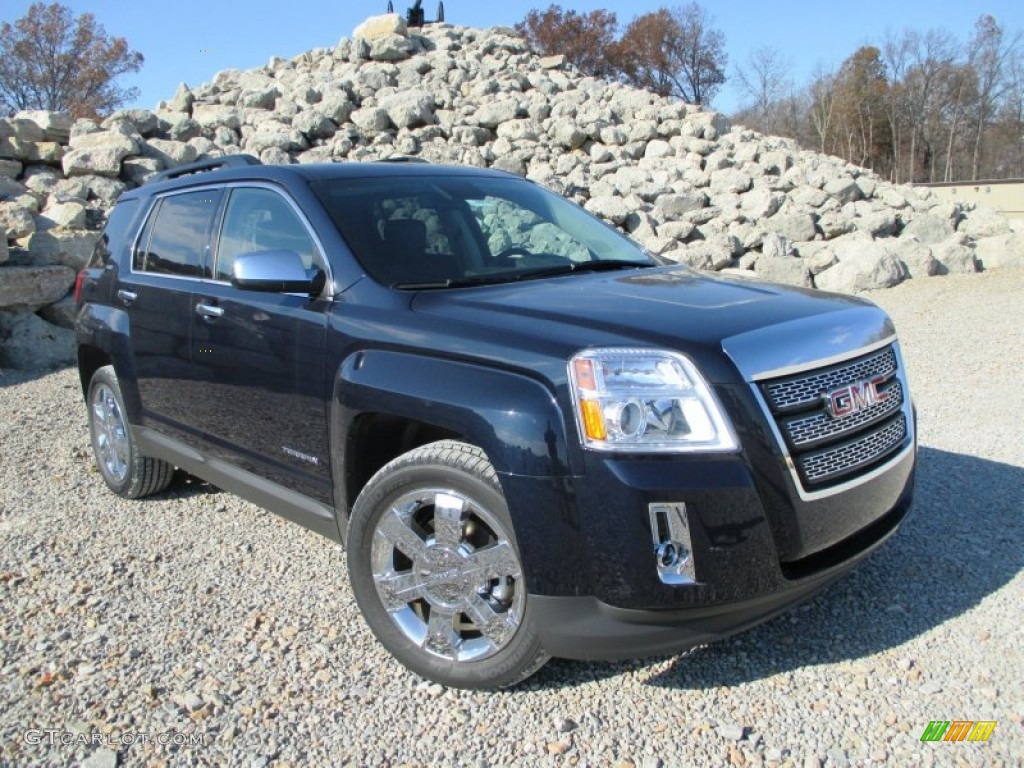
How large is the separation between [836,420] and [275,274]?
2.14 meters

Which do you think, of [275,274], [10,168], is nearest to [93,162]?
[10,168]

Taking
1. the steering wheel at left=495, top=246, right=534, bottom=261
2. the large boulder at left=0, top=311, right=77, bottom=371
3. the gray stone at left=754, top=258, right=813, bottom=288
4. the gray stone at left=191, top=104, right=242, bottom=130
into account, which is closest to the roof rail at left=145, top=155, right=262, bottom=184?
the steering wheel at left=495, top=246, right=534, bottom=261

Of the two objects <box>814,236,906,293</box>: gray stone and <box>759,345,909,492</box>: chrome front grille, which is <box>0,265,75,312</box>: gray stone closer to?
<box>759,345,909,492</box>: chrome front grille

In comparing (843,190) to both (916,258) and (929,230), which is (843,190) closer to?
(929,230)

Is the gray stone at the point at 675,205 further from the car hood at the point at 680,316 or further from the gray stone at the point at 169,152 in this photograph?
the car hood at the point at 680,316

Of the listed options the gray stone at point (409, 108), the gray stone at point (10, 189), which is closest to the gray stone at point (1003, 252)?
the gray stone at point (409, 108)

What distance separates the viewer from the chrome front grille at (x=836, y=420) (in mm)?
2797

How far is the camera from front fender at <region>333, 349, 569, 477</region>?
8.84ft

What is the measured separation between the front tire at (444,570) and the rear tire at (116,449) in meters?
2.41

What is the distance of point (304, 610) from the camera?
150 inches

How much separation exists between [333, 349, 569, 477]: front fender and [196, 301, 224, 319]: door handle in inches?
39.0

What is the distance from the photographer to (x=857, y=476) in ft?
9.94

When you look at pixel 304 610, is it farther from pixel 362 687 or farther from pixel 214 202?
pixel 214 202

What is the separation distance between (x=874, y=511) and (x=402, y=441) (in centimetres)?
179
